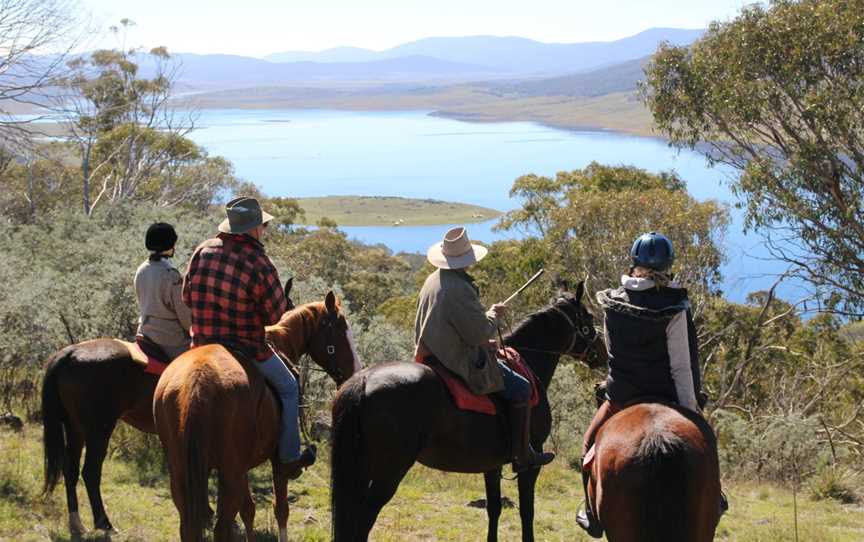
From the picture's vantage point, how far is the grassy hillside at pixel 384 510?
6508 millimetres

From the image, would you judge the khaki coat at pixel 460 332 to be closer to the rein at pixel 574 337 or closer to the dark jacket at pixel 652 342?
the dark jacket at pixel 652 342

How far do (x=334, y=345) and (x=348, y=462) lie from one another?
5.51ft

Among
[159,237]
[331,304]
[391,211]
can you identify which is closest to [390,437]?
[331,304]

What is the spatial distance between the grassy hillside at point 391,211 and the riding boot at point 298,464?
104 meters

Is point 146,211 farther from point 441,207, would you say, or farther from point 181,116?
point 441,207

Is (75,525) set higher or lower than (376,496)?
→ lower

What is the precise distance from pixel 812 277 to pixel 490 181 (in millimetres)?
152492

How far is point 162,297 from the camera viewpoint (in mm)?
6203

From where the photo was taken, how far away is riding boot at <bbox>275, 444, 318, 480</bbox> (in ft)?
18.5

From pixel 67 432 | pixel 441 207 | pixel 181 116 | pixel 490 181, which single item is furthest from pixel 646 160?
pixel 67 432

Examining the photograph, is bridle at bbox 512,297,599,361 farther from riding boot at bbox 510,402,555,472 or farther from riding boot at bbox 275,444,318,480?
riding boot at bbox 275,444,318,480

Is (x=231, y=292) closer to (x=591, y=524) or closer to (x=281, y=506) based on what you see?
(x=281, y=506)

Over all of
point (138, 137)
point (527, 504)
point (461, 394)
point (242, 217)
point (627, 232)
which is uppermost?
point (138, 137)

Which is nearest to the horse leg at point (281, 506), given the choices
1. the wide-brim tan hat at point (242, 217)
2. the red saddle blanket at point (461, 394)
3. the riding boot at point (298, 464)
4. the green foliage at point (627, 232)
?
the riding boot at point (298, 464)
